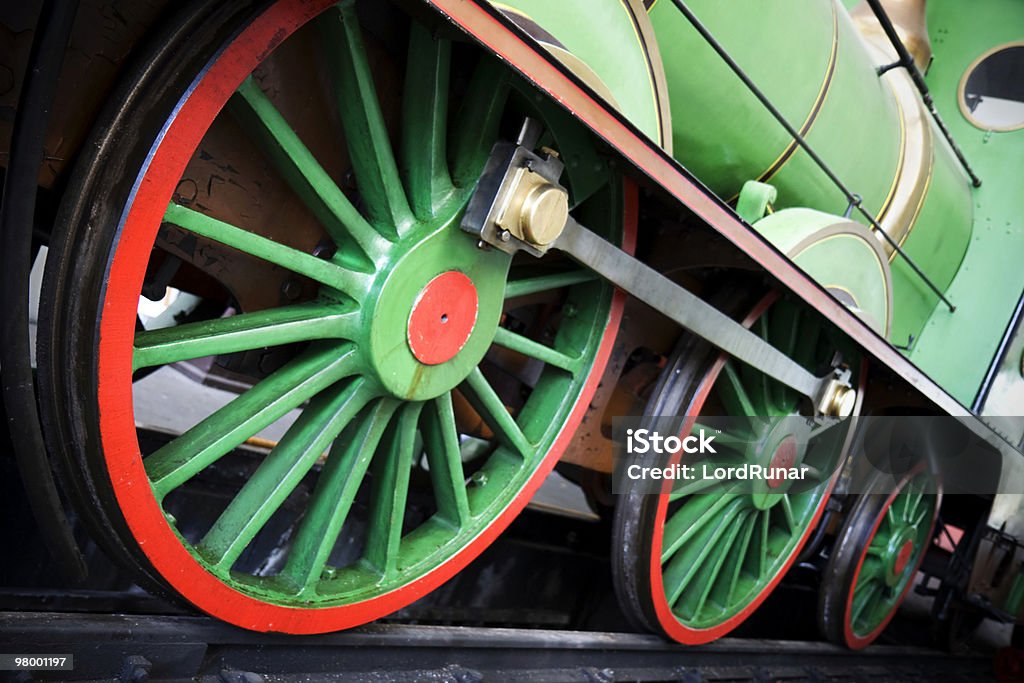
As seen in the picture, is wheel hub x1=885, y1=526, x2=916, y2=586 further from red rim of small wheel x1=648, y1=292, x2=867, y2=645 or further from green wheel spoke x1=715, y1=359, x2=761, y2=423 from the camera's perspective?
green wheel spoke x1=715, y1=359, x2=761, y2=423

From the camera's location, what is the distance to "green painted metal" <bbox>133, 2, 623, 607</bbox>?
1.22 m

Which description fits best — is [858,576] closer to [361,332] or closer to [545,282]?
[545,282]

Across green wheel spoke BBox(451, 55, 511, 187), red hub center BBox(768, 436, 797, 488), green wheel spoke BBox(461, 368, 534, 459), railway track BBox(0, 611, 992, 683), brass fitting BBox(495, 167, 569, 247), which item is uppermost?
green wheel spoke BBox(451, 55, 511, 187)

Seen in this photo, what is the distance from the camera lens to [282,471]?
1396 mm

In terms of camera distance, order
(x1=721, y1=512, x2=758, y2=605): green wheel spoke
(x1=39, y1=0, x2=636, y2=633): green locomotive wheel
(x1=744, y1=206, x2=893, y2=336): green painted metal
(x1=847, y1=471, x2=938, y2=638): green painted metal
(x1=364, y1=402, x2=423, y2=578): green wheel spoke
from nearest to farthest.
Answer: (x1=39, y1=0, x2=636, y2=633): green locomotive wheel → (x1=364, y1=402, x2=423, y2=578): green wheel spoke → (x1=744, y1=206, x2=893, y2=336): green painted metal → (x1=721, y1=512, x2=758, y2=605): green wheel spoke → (x1=847, y1=471, x2=938, y2=638): green painted metal

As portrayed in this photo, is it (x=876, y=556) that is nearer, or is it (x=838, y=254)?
(x=838, y=254)

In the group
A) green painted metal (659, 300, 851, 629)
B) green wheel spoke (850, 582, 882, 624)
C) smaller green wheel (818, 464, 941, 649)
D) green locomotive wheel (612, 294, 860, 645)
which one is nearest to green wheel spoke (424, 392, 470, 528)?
green locomotive wheel (612, 294, 860, 645)

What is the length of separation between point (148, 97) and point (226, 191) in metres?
0.28

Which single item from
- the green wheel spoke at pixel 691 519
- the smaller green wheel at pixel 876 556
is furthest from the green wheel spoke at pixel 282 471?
the smaller green wheel at pixel 876 556

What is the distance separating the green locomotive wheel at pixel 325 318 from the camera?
3.34 ft

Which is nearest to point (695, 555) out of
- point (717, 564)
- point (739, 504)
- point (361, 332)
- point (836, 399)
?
point (717, 564)

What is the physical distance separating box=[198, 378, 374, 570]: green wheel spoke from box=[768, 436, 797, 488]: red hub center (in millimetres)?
1416

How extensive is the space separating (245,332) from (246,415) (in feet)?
0.50

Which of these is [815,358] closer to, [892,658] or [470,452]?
[470,452]
